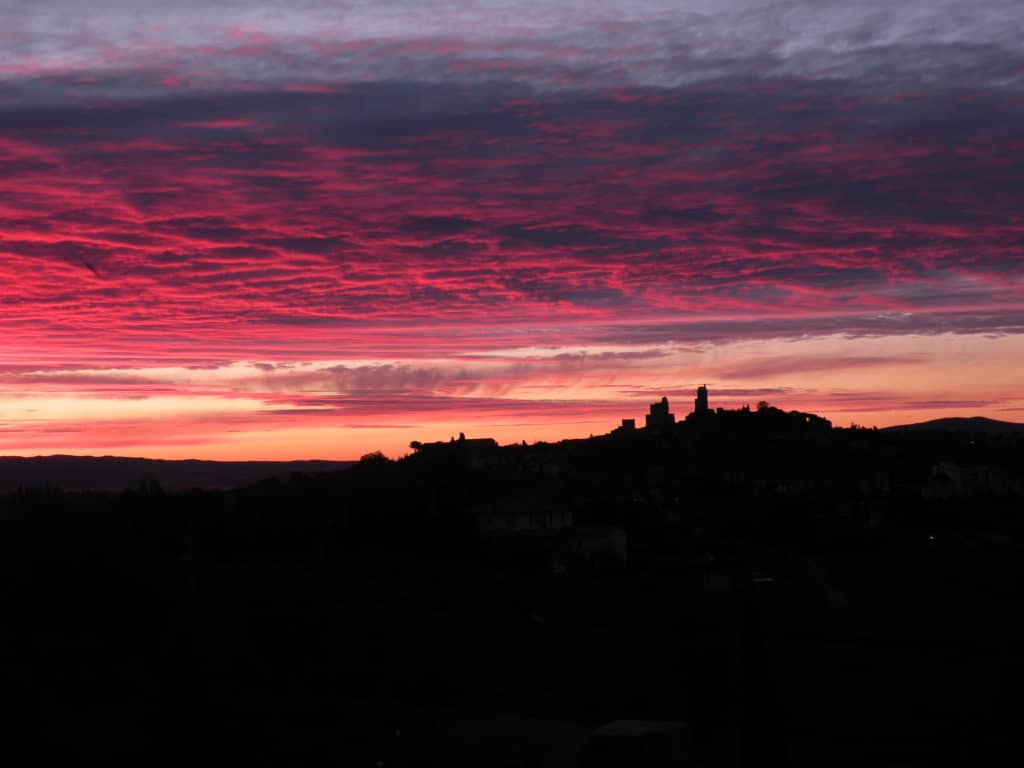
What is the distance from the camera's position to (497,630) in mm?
36062

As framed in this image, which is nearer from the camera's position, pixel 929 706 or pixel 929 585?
pixel 929 706

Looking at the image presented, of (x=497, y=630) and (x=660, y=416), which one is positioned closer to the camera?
(x=497, y=630)

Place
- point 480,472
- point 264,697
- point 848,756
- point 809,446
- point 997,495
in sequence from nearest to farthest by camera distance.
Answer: point 264,697, point 848,756, point 997,495, point 480,472, point 809,446

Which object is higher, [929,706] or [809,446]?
[809,446]

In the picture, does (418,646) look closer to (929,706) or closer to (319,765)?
(929,706)

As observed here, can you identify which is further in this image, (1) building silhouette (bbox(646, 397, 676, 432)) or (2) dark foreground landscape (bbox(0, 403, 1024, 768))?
(1) building silhouette (bbox(646, 397, 676, 432))

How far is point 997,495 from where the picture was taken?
83875 mm

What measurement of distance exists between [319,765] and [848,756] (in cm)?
1057

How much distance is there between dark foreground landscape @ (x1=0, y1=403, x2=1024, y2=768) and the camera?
17.9m

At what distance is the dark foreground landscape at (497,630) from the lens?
58.7 ft

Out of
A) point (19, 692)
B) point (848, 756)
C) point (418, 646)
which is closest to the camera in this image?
point (19, 692)

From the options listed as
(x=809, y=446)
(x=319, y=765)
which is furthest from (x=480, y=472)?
(x=319, y=765)

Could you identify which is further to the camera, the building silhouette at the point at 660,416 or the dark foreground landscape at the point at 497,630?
the building silhouette at the point at 660,416

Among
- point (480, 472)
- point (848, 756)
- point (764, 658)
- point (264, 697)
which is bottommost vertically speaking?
point (848, 756)
